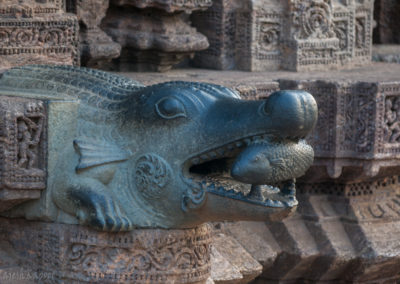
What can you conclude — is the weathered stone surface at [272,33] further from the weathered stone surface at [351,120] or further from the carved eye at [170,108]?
the carved eye at [170,108]

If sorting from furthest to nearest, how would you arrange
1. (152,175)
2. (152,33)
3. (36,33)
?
(152,33) < (36,33) < (152,175)

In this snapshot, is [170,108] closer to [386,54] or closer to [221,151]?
[221,151]

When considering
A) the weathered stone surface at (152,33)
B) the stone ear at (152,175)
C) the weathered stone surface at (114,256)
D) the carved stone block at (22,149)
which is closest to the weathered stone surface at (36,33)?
the weathered stone surface at (152,33)

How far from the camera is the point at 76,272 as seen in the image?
3980mm

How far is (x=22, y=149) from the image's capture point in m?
3.96

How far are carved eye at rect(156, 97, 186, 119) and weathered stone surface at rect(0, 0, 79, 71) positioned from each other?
4.39 ft

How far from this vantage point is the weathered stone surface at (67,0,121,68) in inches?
219

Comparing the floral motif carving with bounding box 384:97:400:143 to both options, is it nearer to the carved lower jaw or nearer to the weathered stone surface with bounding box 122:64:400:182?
the weathered stone surface with bounding box 122:64:400:182

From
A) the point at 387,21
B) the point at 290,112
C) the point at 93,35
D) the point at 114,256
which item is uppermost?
the point at 290,112

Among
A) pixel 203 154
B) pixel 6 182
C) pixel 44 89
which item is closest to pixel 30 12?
pixel 44 89

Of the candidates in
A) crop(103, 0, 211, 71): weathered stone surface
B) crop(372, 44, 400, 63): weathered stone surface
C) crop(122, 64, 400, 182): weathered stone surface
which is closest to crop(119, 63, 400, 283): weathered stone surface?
crop(122, 64, 400, 182): weathered stone surface

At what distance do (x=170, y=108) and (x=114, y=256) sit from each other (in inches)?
24.6

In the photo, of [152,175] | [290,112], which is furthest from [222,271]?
[290,112]

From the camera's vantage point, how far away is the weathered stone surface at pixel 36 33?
4.92 metres
